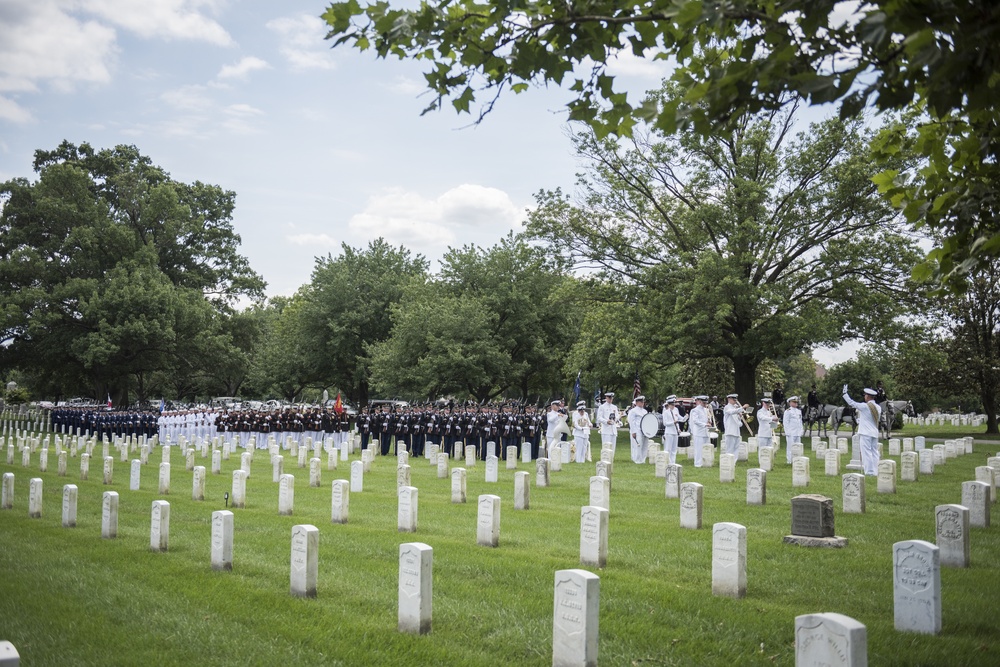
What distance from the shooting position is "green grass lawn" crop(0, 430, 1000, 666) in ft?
22.0

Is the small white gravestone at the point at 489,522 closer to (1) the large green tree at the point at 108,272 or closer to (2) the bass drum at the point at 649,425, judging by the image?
(2) the bass drum at the point at 649,425

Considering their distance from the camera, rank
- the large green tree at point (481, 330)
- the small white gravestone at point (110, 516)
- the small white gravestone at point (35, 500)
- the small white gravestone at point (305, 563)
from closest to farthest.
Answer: the small white gravestone at point (305, 563)
the small white gravestone at point (110, 516)
the small white gravestone at point (35, 500)
the large green tree at point (481, 330)

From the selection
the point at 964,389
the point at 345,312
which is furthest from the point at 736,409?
the point at 345,312

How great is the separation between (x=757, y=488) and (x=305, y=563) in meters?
9.19

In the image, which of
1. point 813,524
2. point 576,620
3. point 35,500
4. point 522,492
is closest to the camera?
point 576,620

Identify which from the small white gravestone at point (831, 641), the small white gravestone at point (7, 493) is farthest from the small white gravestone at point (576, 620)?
the small white gravestone at point (7, 493)

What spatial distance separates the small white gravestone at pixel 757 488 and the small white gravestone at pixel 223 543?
9.20m

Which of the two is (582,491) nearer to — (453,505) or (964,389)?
(453,505)

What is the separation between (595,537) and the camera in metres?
9.75

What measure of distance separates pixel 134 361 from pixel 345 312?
1362 centimetres

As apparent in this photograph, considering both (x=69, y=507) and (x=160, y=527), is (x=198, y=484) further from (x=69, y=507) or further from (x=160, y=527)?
(x=160, y=527)

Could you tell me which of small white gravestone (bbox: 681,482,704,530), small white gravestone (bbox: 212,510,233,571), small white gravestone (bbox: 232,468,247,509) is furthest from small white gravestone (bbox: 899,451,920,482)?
small white gravestone (bbox: 212,510,233,571)

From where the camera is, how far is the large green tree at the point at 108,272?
46125 mm

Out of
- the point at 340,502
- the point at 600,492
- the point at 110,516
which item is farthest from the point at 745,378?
the point at 110,516
